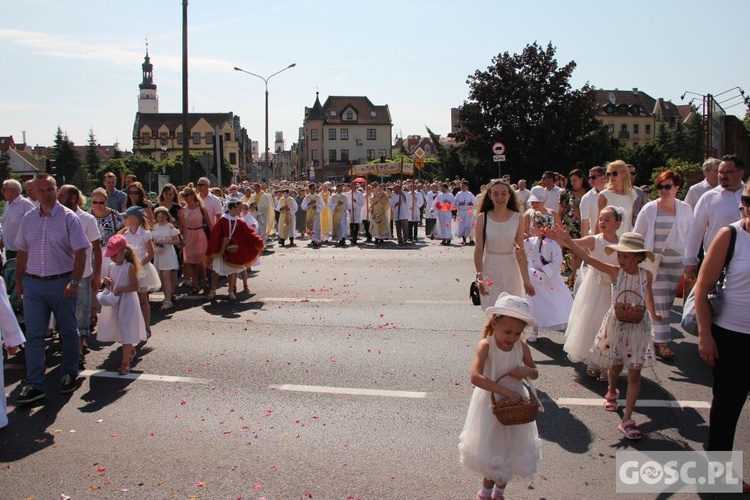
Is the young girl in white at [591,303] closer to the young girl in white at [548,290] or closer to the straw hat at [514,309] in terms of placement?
Result: the young girl in white at [548,290]

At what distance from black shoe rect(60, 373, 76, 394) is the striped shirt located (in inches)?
41.2

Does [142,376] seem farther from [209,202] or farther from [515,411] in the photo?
[209,202]

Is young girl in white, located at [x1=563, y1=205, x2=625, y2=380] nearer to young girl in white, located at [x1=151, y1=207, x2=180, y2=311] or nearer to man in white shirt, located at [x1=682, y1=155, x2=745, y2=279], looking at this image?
man in white shirt, located at [x1=682, y1=155, x2=745, y2=279]

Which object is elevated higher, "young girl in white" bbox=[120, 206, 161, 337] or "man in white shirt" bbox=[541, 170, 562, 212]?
"man in white shirt" bbox=[541, 170, 562, 212]

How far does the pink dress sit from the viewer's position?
12.3 metres

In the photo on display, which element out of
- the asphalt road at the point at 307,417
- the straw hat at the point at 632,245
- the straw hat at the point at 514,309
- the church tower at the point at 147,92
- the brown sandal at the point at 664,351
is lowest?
the asphalt road at the point at 307,417

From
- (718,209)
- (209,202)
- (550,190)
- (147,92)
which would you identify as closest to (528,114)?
(550,190)

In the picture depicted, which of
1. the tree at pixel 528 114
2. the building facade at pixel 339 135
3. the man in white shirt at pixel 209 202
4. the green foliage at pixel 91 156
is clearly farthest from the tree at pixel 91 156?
the man in white shirt at pixel 209 202

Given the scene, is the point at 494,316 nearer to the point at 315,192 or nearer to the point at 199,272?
the point at 199,272

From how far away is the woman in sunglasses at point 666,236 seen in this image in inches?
313

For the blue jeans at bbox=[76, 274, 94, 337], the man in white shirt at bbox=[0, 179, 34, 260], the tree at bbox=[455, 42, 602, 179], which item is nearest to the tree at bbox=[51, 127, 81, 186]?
the tree at bbox=[455, 42, 602, 179]

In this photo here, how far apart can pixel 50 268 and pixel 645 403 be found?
579cm

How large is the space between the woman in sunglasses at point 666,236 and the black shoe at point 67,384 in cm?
627

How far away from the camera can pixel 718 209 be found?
6.97 m
